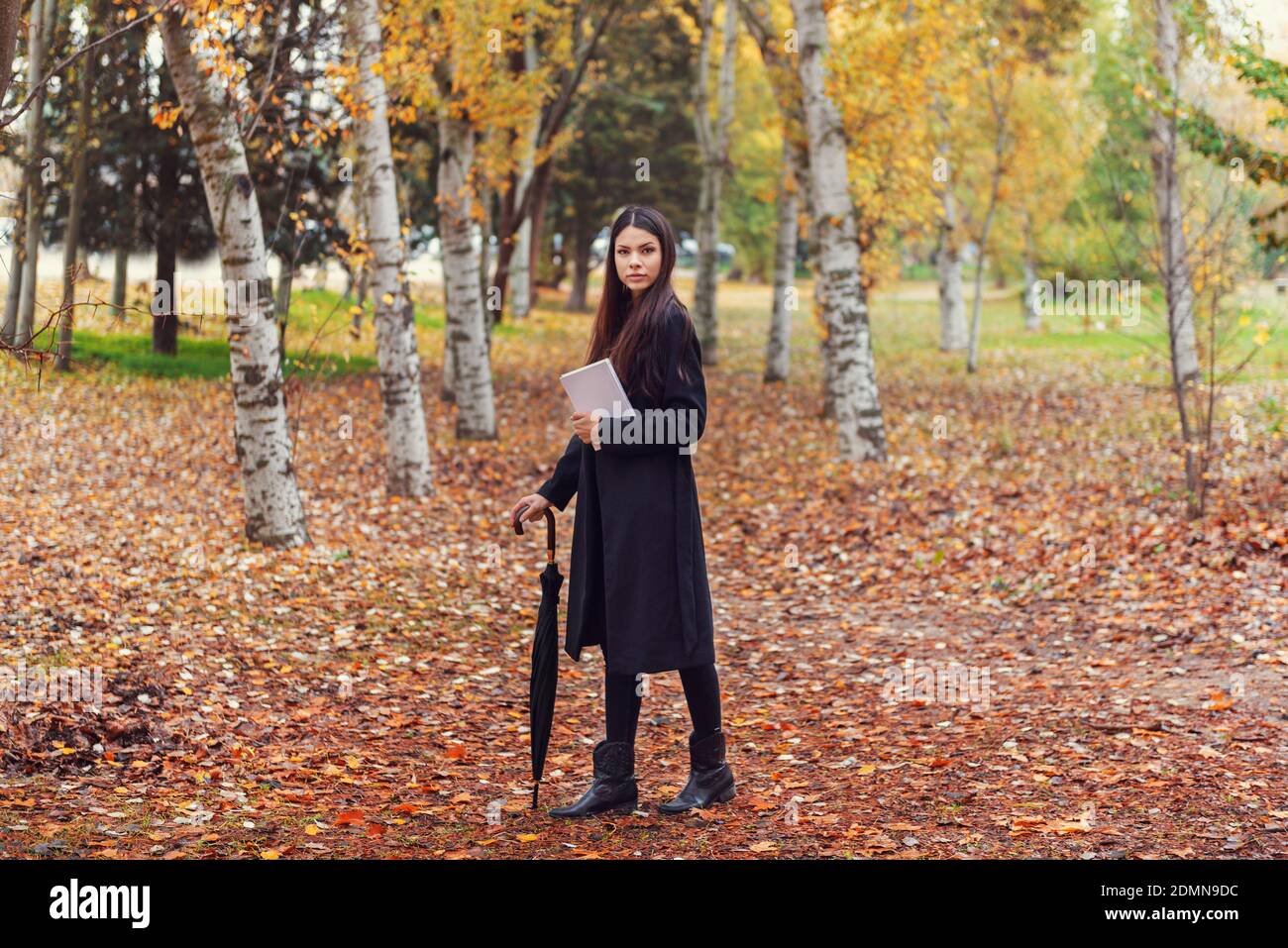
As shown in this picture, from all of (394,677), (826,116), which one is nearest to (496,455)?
(826,116)

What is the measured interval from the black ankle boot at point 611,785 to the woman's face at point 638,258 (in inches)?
74.4

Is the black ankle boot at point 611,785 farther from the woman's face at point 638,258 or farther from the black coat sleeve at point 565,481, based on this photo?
the woman's face at point 638,258

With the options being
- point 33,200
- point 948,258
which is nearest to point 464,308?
point 33,200

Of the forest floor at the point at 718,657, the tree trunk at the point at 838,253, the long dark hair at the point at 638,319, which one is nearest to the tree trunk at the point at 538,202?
the tree trunk at the point at 838,253

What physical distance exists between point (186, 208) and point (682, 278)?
39757mm

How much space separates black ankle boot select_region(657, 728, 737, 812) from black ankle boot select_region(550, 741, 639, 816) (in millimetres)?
170

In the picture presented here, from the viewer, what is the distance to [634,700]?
512cm

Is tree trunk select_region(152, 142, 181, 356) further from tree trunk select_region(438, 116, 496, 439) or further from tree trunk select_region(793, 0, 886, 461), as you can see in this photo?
tree trunk select_region(793, 0, 886, 461)

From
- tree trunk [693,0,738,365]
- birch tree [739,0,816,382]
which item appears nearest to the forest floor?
birch tree [739,0,816,382]

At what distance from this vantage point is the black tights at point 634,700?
5.07 meters

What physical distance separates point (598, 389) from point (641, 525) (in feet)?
1.88

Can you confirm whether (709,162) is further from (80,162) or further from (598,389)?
(598,389)

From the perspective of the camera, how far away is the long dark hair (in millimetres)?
4867

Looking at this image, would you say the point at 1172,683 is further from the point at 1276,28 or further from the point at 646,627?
the point at 1276,28
